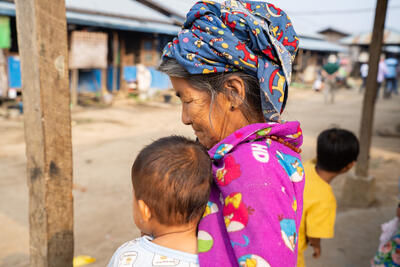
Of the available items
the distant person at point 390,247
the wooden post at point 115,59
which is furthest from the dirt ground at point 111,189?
the wooden post at point 115,59

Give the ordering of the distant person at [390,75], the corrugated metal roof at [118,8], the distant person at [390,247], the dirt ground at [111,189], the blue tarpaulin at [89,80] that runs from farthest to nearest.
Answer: the distant person at [390,75] < the blue tarpaulin at [89,80] < the corrugated metal roof at [118,8] < the dirt ground at [111,189] < the distant person at [390,247]

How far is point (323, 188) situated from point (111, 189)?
3.63m

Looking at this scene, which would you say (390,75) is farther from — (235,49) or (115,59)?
(235,49)

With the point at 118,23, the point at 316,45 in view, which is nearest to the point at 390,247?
the point at 118,23

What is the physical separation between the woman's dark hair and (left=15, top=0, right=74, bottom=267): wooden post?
0.54 meters

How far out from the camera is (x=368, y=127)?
4250 mm

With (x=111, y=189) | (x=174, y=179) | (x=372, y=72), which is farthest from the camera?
(x=111, y=189)

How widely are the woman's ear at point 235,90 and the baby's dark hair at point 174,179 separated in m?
0.23

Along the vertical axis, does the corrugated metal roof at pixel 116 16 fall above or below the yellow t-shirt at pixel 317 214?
above

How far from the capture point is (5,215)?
4.27 metres

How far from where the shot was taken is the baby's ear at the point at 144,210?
1159mm

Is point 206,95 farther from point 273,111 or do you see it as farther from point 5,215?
point 5,215

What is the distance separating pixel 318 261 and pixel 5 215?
3588 mm

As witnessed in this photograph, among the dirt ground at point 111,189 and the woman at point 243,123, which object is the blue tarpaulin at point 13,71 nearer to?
the dirt ground at point 111,189
